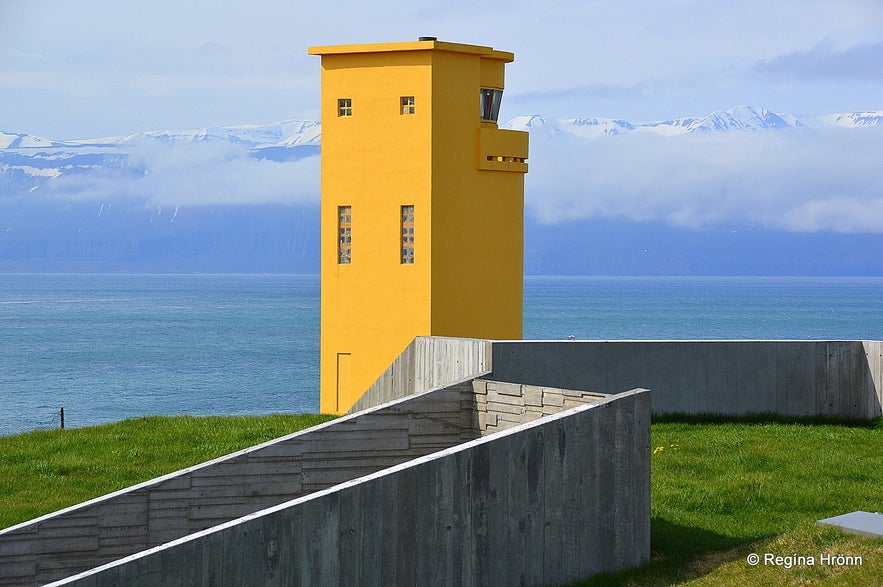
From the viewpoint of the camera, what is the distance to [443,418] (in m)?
11.2

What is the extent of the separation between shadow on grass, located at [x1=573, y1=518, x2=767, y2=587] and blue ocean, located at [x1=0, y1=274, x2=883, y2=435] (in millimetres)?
53380

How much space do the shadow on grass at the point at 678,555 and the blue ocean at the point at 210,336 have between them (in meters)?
53.4

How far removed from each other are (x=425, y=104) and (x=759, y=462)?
465 inches

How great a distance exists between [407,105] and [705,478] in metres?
12.4

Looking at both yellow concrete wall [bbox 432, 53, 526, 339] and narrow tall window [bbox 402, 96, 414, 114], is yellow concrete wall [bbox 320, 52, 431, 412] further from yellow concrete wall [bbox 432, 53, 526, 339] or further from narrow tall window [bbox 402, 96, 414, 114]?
yellow concrete wall [bbox 432, 53, 526, 339]

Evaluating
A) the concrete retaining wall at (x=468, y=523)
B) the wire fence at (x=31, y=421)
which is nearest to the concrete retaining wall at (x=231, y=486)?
the concrete retaining wall at (x=468, y=523)

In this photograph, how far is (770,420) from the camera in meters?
16.8

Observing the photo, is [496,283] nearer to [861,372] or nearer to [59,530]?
[861,372]

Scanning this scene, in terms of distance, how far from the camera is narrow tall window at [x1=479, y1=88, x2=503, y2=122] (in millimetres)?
24203

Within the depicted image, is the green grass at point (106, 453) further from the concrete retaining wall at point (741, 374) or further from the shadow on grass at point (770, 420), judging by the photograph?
Result: the shadow on grass at point (770, 420)

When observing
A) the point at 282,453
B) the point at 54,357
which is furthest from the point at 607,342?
the point at 54,357

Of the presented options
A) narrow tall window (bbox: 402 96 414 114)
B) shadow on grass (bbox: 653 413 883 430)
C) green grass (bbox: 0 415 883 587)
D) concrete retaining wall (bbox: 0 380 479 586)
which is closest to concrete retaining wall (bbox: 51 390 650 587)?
green grass (bbox: 0 415 883 587)

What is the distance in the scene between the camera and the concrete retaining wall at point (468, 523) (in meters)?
7.61

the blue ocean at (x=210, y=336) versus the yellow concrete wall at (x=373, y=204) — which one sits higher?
the yellow concrete wall at (x=373, y=204)
